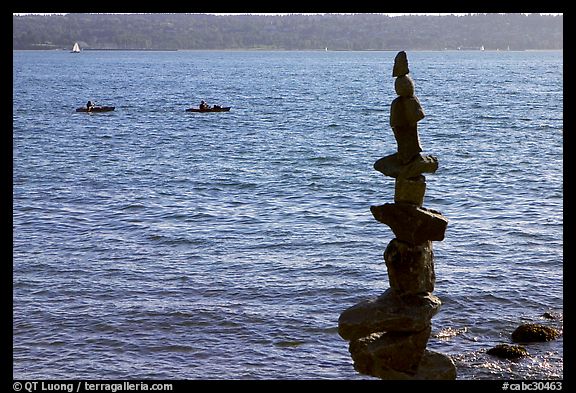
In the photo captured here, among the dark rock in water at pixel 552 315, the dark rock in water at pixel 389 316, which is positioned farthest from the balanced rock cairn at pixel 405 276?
the dark rock in water at pixel 552 315

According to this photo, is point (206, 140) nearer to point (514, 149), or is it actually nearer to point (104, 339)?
point (514, 149)

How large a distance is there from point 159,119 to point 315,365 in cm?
8172

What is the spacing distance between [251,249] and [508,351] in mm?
15854

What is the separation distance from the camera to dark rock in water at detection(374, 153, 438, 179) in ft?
56.7

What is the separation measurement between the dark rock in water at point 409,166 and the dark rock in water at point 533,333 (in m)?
13.2

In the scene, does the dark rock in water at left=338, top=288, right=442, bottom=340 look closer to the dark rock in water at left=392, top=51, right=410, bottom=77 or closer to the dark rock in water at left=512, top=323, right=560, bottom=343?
the dark rock in water at left=392, top=51, right=410, bottom=77

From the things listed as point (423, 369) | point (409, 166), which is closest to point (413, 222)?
point (409, 166)

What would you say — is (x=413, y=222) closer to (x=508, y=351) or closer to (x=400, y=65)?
(x=400, y=65)

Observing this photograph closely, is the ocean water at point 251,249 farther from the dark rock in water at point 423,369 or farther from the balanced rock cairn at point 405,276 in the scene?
the balanced rock cairn at point 405,276

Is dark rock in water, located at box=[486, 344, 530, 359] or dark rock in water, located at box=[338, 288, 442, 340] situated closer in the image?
dark rock in water, located at box=[338, 288, 442, 340]

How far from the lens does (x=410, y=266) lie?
17703mm

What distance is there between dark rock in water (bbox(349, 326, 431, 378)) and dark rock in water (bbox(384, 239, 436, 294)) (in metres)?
0.73

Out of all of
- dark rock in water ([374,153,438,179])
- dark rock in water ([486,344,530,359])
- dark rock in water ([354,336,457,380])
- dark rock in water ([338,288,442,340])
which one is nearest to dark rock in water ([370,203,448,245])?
dark rock in water ([374,153,438,179])

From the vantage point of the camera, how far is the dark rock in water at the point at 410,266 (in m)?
17.7
